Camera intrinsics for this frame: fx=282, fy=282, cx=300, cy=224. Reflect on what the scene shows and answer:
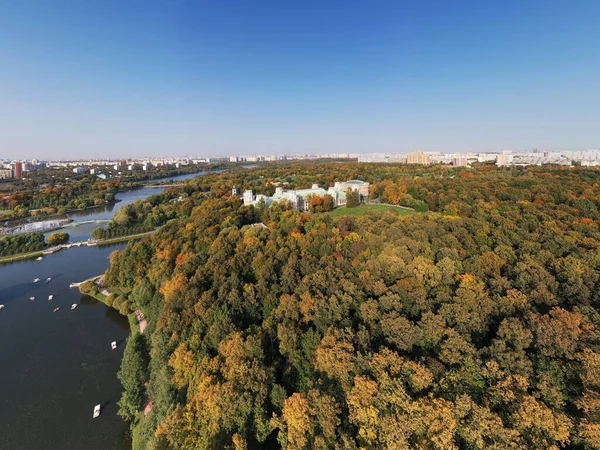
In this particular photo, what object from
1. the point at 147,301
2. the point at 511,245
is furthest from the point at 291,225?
the point at 511,245

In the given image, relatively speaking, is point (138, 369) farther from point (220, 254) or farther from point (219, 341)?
point (220, 254)

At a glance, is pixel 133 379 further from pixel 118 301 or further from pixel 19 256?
pixel 19 256

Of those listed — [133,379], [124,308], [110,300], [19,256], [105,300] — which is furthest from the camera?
[19,256]

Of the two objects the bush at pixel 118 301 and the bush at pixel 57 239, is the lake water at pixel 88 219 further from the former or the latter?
the bush at pixel 118 301

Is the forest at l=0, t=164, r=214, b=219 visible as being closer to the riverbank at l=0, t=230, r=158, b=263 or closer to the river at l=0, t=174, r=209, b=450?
the riverbank at l=0, t=230, r=158, b=263

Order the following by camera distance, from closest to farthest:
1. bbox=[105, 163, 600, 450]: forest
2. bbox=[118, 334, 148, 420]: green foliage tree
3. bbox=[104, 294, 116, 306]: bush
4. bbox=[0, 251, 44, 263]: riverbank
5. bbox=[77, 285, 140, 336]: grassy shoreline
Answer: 1. bbox=[105, 163, 600, 450]: forest
2. bbox=[118, 334, 148, 420]: green foliage tree
3. bbox=[77, 285, 140, 336]: grassy shoreline
4. bbox=[104, 294, 116, 306]: bush
5. bbox=[0, 251, 44, 263]: riverbank

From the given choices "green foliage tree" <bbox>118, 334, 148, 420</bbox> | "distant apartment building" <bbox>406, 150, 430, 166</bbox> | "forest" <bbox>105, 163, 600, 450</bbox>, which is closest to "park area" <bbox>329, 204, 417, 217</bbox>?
"forest" <bbox>105, 163, 600, 450</bbox>

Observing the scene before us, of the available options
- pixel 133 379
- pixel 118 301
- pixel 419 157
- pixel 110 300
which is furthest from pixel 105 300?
pixel 419 157
